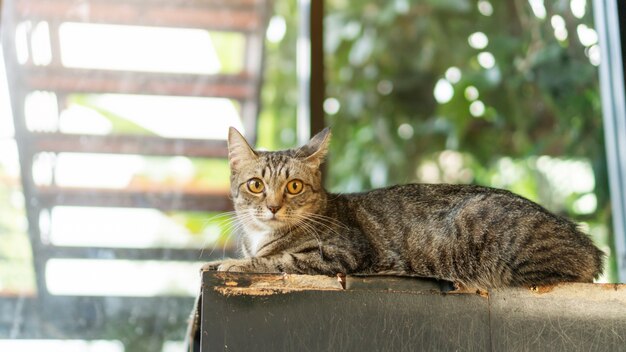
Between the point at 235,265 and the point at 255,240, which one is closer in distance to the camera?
the point at 235,265

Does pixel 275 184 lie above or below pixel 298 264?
above

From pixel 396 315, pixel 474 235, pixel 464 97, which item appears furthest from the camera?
pixel 464 97

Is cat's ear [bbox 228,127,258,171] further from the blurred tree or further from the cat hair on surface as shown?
the blurred tree

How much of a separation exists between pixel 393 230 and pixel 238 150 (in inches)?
19.5

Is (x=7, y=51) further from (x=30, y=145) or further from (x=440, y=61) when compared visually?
(x=440, y=61)

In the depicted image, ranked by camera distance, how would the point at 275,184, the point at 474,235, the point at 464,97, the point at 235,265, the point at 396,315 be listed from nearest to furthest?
the point at 396,315 → the point at 235,265 → the point at 474,235 → the point at 275,184 → the point at 464,97

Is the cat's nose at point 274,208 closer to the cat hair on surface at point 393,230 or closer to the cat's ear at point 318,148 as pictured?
→ the cat hair on surface at point 393,230

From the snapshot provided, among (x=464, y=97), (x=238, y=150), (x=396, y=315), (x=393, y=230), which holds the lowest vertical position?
(x=396, y=315)

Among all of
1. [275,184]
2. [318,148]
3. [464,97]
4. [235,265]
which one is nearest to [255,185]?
[275,184]

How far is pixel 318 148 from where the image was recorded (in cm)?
228

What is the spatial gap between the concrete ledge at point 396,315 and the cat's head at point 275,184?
46cm

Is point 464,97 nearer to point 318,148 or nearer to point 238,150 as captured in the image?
point 318,148

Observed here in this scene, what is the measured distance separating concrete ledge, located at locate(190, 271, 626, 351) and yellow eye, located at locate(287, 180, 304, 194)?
0.51 m

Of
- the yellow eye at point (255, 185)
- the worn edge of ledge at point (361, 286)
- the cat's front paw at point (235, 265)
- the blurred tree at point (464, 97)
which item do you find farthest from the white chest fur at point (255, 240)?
the blurred tree at point (464, 97)
